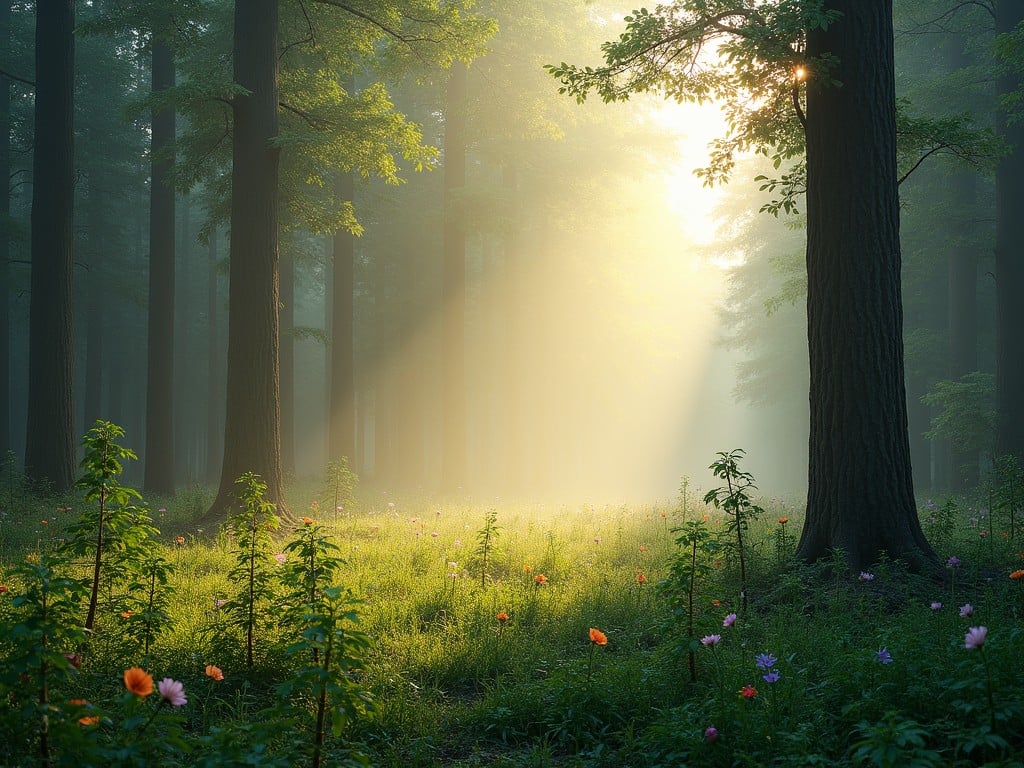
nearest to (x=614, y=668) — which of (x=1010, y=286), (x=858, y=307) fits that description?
(x=858, y=307)

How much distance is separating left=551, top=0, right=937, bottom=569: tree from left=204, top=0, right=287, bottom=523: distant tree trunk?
5862 millimetres

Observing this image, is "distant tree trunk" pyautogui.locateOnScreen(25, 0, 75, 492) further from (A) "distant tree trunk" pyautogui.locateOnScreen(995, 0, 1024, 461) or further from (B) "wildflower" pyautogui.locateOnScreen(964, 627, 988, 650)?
(A) "distant tree trunk" pyautogui.locateOnScreen(995, 0, 1024, 461)

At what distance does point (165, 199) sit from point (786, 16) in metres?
13.7

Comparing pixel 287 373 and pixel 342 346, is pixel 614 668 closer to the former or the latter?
pixel 342 346

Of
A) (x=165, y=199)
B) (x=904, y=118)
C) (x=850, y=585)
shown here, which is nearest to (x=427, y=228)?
(x=165, y=199)

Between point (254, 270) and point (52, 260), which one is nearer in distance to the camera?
point (254, 270)

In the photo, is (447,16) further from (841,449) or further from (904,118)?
(841,449)

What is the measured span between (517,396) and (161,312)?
10655 millimetres

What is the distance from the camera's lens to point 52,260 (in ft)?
39.6

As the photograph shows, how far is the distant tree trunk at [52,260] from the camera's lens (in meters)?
11.6

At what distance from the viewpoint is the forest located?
129 inches

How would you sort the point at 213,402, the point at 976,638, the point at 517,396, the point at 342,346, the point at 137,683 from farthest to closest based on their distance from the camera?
the point at 213,402 → the point at 517,396 → the point at 342,346 → the point at 976,638 → the point at 137,683

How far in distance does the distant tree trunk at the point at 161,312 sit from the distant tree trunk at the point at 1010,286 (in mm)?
16489

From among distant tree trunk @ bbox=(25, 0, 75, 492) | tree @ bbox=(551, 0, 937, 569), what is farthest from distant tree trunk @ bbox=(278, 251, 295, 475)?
tree @ bbox=(551, 0, 937, 569)
